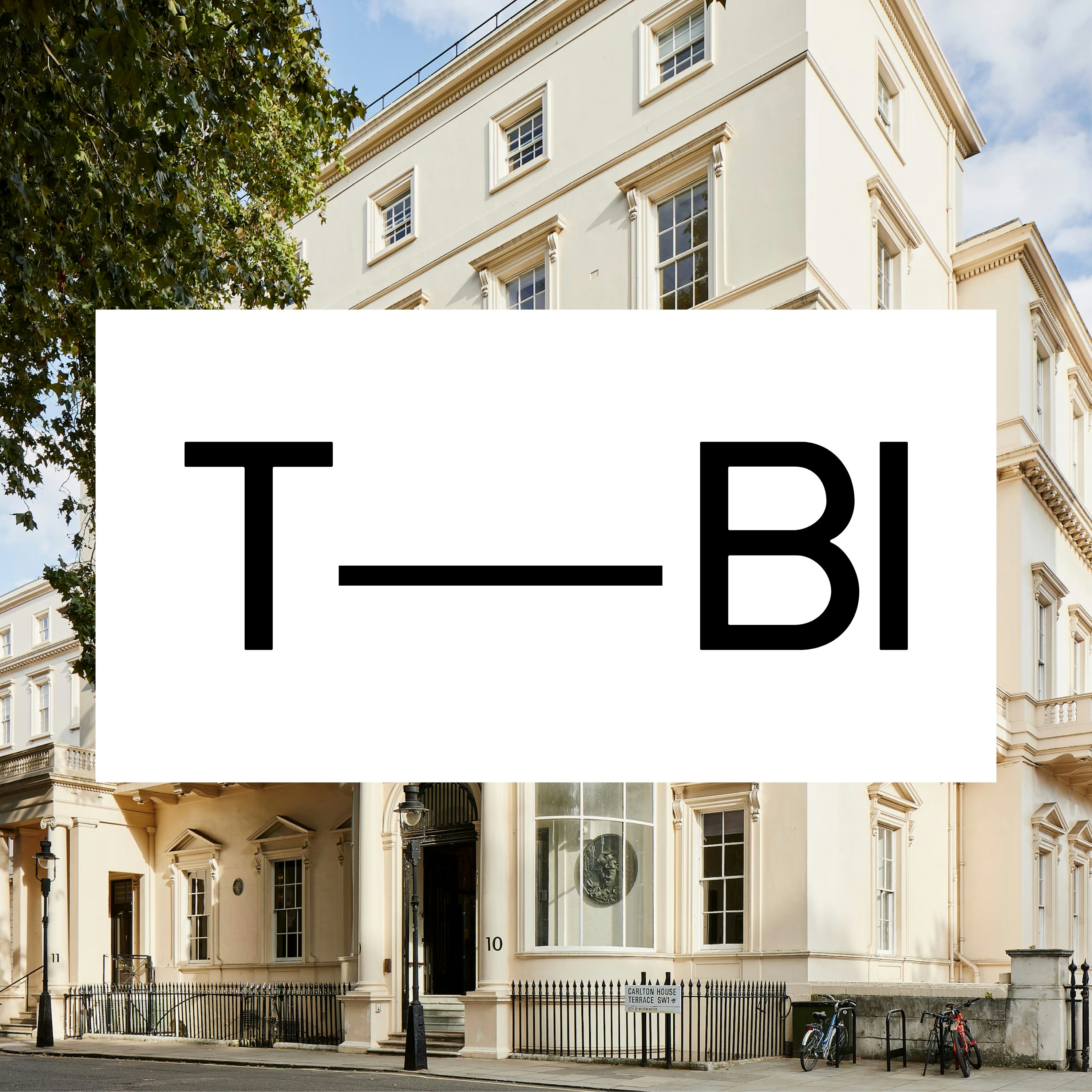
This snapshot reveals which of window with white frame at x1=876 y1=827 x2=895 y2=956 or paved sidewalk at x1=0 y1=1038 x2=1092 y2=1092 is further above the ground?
window with white frame at x1=876 y1=827 x2=895 y2=956

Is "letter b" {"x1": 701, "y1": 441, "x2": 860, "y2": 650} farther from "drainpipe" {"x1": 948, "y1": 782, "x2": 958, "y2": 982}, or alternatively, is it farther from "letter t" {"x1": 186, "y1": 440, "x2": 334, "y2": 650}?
"drainpipe" {"x1": 948, "y1": 782, "x2": 958, "y2": 982}

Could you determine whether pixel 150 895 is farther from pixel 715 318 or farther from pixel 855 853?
pixel 715 318

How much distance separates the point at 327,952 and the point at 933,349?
73.0ft

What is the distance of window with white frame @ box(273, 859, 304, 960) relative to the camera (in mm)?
27547

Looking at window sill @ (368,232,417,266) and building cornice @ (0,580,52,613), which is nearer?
window sill @ (368,232,417,266)

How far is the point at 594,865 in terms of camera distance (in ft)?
64.3

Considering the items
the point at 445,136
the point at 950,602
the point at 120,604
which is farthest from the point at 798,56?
the point at 120,604

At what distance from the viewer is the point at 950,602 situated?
7199 millimetres

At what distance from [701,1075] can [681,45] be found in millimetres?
16964

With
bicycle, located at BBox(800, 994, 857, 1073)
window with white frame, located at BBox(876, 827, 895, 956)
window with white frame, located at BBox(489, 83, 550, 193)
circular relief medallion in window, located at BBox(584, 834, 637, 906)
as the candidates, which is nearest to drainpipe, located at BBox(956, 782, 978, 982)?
window with white frame, located at BBox(876, 827, 895, 956)

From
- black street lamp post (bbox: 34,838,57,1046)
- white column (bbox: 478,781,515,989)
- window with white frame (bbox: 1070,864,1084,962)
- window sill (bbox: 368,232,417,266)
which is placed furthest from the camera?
window sill (bbox: 368,232,417,266)

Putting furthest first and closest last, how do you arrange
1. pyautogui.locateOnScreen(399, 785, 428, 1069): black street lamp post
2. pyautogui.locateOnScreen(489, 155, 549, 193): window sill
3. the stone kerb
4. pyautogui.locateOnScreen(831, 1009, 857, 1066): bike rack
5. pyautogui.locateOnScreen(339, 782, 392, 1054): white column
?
1. pyautogui.locateOnScreen(489, 155, 549, 193): window sill
2. pyautogui.locateOnScreen(339, 782, 392, 1054): white column
3. pyautogui.locateOnScreen(831, 1009, 857, 1066): bike rack
4. pyautogui.locateOnScreen(399, 785, 428, 1069): black street lamp post
5. the stone kerb

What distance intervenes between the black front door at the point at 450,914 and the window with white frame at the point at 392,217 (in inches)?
515

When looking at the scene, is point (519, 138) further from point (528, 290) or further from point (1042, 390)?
point (1042, 390)
